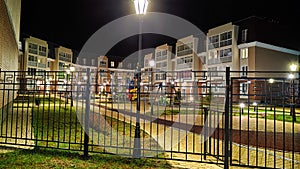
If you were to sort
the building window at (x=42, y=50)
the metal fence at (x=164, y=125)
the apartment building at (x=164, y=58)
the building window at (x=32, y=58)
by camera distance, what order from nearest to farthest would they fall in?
1. the metal fence at (x=164, y=125)
2. the building window at (x=32, y=58)
3. the building window at (x=42, y=50)
4. the apartment building at (x=164, y=58)

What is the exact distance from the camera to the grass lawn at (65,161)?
5027 mm

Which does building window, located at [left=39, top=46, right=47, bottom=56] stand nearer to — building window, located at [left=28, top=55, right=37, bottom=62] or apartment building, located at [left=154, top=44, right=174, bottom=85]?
building window, located at [left=28, top=55, right=37, bottom=62]

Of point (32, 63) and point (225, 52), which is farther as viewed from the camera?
point (32, 63)

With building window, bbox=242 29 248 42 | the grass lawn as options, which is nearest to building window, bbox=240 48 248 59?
building window, bbox=242 29 248 42

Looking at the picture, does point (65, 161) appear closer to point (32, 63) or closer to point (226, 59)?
point (226, 59)

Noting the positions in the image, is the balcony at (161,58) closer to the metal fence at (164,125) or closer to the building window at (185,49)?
the building window at (185,49)

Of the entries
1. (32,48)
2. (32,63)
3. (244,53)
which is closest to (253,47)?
(244,53)

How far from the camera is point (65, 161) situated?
530 cm

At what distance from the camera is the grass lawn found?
5027mm

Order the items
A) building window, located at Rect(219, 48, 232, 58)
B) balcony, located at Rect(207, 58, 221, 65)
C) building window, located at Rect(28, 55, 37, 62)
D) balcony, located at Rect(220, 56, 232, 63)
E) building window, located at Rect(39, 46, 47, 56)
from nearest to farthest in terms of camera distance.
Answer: balcony, located at Rect(220, 56, 232, 63), building window, located at Rect(219, 48, 232, 58), balcony, located at Rect(207, 58, 221, 65), building window, located at Rect(28, 55, 37, 62), building window, located at Rect(39, 46, 47, 56)

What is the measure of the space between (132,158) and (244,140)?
16.9 ft

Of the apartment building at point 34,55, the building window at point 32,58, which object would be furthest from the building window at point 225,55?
the building window at point 32,58

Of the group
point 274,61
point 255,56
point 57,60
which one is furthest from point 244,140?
point 57,60

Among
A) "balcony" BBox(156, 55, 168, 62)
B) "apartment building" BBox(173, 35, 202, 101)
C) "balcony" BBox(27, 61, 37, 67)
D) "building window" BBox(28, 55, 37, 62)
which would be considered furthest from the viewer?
"balcony" BBox(156, 55, 168, 62)
